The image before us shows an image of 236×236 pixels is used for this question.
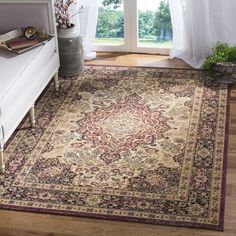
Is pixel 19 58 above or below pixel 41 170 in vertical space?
above

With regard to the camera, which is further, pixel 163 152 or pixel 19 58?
pixel 19 58

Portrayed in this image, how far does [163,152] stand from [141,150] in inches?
5.1

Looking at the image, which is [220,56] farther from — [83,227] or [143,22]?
[83,227]

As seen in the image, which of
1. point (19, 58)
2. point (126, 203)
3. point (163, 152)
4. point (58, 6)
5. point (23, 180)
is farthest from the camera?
point (58, 6)

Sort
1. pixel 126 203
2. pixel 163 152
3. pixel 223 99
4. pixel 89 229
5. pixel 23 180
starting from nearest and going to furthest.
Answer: pixel 89 229 < pixel 126 203 < pixel 23 180 < pixel 163 152 < pixel 223 99

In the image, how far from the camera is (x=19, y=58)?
3242mm

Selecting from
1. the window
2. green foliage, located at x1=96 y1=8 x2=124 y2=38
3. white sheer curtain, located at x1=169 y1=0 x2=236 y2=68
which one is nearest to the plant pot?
white sheer curtain, located at x1=169 y1=0 x2=236 y2=68

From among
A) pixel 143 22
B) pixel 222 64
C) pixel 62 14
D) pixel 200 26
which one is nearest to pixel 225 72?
pixel 222 64

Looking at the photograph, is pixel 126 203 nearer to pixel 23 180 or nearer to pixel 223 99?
pixel 23 180

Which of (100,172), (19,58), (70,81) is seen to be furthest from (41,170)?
(70,81)

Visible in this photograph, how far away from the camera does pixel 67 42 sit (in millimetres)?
3875

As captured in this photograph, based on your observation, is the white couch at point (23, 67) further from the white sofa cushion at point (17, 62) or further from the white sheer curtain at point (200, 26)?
the white sheer curtain at point (200, 26)

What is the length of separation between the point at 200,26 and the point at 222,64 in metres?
0.46

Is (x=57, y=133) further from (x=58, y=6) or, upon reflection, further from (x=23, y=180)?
(x=58, y=6)
